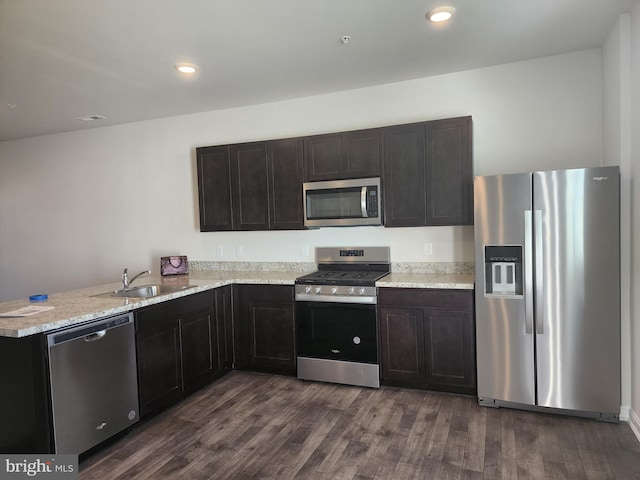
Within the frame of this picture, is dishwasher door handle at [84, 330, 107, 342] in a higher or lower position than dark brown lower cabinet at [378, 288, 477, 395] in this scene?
higher

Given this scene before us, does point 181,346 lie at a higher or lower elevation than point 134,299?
lower

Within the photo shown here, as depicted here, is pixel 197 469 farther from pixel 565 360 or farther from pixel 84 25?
pixel 84 25

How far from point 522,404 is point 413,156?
6.78 ft

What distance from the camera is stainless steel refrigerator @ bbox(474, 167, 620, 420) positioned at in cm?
268

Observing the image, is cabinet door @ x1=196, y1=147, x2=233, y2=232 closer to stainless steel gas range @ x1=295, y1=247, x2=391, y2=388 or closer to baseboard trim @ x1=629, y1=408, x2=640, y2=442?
stainless steel gas range @ x1=295, y1=247, x2=391, y2=388

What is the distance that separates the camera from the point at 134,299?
9.50 ft

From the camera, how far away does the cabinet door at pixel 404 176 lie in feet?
11.2

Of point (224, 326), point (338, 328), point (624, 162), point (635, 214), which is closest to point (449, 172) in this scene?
point (624, 162)

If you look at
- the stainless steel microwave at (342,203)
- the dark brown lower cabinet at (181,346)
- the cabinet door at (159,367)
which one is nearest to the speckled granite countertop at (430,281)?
the stainless steel microwave at (342,203)

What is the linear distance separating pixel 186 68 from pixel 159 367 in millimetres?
2340

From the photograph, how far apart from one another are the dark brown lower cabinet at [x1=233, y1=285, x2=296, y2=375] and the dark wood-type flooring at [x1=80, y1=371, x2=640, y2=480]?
495mm

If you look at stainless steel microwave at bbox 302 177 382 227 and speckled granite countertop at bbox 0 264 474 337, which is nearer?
speckled granite countertop at bbox 0 264 474 337

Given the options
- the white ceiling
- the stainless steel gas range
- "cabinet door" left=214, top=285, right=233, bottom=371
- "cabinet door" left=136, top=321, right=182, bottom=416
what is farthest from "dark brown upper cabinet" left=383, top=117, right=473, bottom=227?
"cabinet door" left=136, top=321, right=182, bottom=416

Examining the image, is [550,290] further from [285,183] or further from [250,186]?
[250,186]
